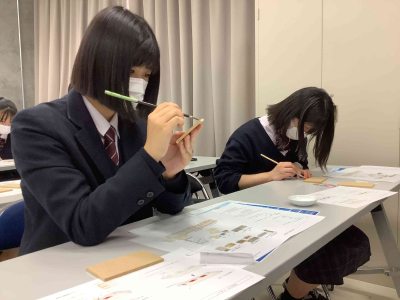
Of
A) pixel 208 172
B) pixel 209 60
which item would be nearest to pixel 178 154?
pixel 208 172

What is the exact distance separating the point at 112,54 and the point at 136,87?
0.34 feet

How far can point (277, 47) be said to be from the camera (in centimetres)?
205

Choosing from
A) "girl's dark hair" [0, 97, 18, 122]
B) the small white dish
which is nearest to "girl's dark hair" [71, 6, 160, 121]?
the small white dish

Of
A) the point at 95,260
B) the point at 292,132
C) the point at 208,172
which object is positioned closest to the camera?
the point at 95,260

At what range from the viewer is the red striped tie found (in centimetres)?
86

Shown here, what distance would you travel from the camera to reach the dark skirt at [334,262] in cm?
115

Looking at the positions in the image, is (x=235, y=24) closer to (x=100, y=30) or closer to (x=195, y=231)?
(x=100, y=30)

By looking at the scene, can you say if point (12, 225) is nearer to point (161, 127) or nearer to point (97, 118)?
point (97, 118)

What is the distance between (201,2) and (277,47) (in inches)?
38.7

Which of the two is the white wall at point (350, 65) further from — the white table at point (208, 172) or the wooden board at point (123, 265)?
the wooden board at point (123, 265)

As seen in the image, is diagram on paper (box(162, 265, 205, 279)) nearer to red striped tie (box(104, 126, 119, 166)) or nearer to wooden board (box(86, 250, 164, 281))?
wooden board (box(86, 250, 164, 281))

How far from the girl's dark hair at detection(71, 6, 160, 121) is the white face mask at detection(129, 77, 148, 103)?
0.11 feet

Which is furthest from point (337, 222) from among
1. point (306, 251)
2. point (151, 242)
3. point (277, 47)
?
point (277, 47)

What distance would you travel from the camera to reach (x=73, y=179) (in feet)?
2.26
